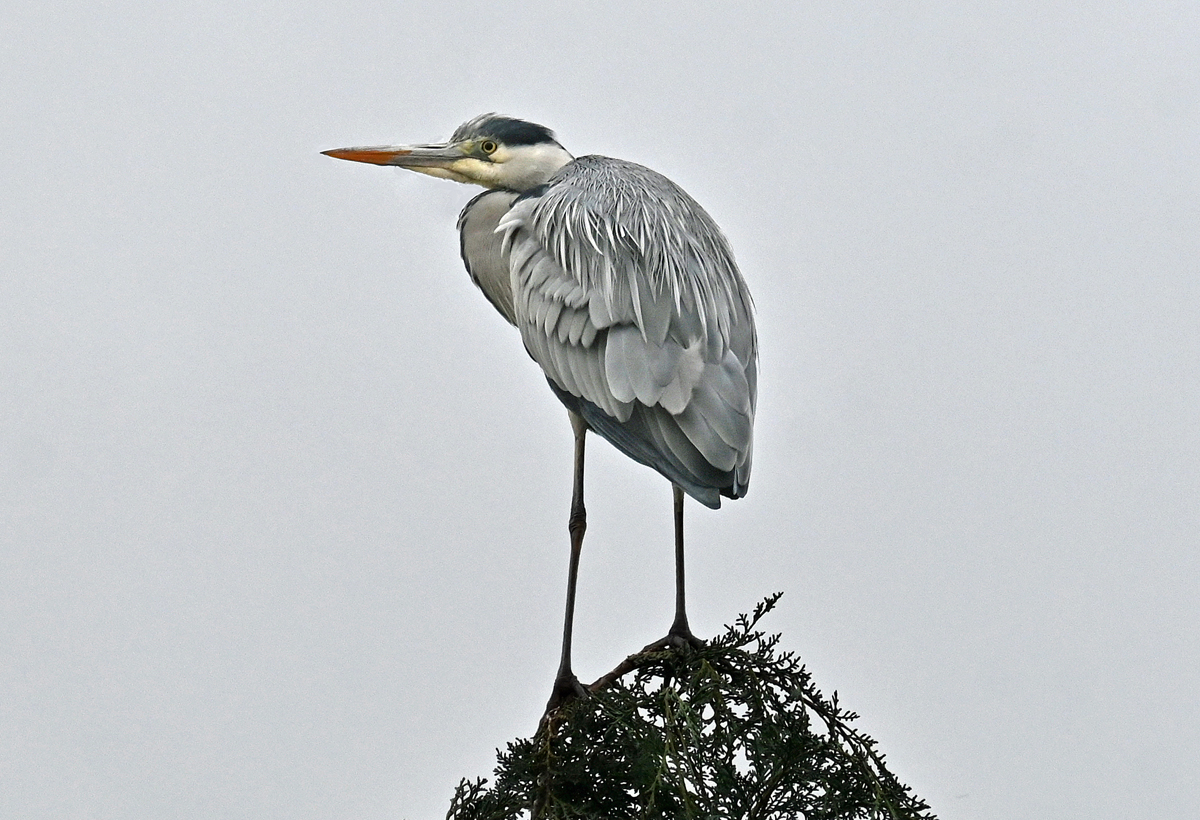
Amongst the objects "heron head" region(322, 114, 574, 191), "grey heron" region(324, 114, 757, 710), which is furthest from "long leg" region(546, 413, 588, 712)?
"heron head" region(322, 114, 574, 191)

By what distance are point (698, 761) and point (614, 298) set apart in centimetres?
65

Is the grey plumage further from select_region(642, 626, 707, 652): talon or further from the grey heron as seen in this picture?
select_region(642, 626, 707, 652): talon

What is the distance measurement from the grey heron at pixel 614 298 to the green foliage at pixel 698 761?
8.2 inches

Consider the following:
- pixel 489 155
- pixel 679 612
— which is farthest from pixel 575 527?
pixel 489 155

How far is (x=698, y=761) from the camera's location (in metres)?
1.43

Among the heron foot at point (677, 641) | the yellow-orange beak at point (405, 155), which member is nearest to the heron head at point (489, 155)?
the yellow-orange beak at point (405, 155)

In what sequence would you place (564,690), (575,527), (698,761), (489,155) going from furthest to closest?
(489,155) < (575,527) < (564,690) < (698,761)

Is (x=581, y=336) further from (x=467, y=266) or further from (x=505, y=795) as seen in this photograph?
(x=505, y=795)

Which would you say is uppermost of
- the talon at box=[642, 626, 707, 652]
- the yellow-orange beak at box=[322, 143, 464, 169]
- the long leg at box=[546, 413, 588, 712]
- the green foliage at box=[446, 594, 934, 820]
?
the yellow-orange beak at box=[322, 143, 464, 169]

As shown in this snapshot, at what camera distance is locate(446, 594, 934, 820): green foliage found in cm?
144

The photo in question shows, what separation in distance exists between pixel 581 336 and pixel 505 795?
62cm

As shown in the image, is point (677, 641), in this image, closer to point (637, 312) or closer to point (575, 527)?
point (575, 527)

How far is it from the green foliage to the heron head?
867 millimetres

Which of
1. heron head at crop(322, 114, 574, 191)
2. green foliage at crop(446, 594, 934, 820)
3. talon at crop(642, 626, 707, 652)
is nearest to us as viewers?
green foliage at crop(446, 594, 934, 820)
